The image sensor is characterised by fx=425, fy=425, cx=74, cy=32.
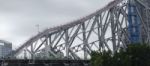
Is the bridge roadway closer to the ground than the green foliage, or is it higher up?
higher up

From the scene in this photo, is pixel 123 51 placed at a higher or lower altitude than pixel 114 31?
lower

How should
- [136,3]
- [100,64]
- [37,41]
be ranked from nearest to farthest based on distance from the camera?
[100,64]
[37,41]
[136,3]

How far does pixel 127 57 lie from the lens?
64.3 metres

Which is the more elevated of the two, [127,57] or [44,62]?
[44,62]

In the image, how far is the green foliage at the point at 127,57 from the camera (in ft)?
214

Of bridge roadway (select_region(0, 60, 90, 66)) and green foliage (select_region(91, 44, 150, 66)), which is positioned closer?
green foliage (select_region(91, 44, 150, 66))

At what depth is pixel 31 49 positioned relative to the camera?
10225cm

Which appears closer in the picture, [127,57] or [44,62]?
[127,57]

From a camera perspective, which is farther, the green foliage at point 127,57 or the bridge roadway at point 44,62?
the bridge roadway at point 44,62

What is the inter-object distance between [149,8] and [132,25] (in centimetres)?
605

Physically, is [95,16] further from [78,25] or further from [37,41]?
[37,41]

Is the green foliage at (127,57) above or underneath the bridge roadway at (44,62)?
underneath

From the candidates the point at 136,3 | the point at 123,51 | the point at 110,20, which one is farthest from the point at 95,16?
the point at 123,51

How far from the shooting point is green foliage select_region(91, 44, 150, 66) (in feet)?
214
